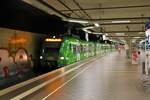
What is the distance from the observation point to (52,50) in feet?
70.5

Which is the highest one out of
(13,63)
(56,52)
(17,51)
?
A: (17,51)

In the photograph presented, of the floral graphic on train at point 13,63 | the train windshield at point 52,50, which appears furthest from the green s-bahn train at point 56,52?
the floral graphic on train at point 13,63

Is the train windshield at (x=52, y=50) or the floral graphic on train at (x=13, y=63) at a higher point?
the train windshield at (x=52, y=50)

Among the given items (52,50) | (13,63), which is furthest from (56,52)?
(13,63)

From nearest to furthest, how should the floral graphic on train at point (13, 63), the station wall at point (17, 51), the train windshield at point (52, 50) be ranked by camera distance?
the floral graphic on train at point (13, 63) < the station wall at point (17, 51) < the train windshield at point (52, 50)

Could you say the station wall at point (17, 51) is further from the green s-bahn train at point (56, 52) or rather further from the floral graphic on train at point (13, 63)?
the green s-bahn train at point (56, 52)

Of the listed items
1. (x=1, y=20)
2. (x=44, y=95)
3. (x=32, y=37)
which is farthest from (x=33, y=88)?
(x=32, y=37)

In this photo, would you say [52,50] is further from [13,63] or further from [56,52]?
[13,63]

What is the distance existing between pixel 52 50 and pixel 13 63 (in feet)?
13.5

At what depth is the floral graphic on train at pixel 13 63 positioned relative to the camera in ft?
54.3

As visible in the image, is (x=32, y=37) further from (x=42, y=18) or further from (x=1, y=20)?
(x=1, y=20)

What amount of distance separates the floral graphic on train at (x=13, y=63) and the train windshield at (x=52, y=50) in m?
1.65

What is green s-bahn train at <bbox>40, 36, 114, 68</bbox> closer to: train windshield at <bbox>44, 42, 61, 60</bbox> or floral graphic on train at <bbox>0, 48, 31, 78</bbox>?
train windshield at <bbox>44, 42, 61, 60</bbox>

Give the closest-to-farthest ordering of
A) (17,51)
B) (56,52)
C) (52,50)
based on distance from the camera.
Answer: (17,51), (56,52), (52,50)
